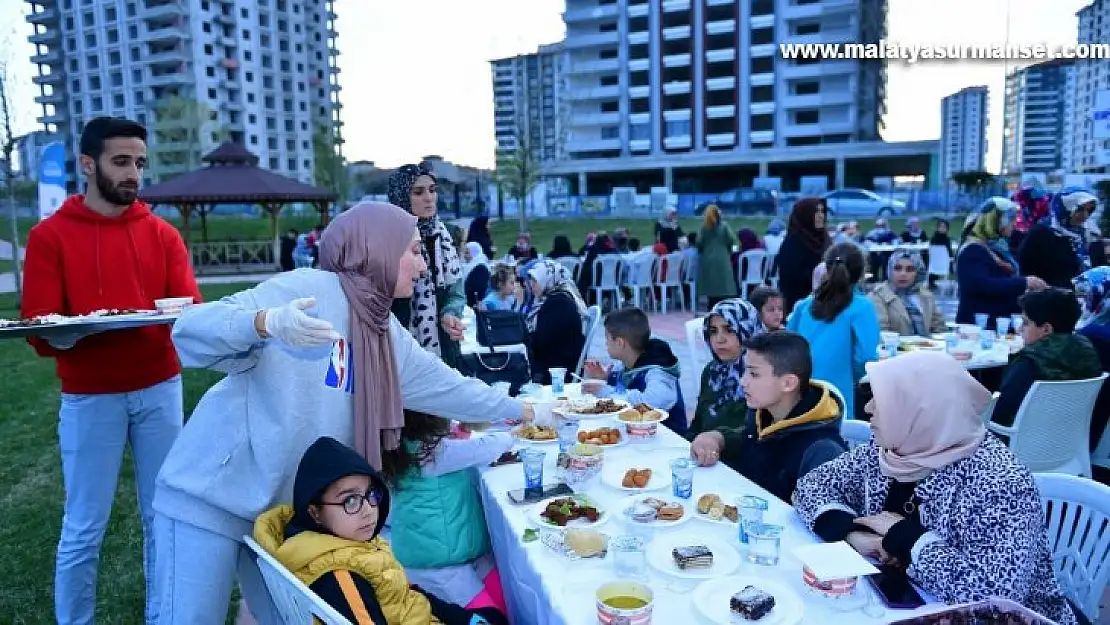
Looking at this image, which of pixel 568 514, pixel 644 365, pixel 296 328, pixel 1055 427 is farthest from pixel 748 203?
pixel 296 328

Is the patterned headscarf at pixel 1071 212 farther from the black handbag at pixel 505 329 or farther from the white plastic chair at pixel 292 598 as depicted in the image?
the white plastic chair at pixel 292 598

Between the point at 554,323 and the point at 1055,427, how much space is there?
2844 mm

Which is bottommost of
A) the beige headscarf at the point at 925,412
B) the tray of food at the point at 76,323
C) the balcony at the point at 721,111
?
the beige headscarf at the point at 925,412

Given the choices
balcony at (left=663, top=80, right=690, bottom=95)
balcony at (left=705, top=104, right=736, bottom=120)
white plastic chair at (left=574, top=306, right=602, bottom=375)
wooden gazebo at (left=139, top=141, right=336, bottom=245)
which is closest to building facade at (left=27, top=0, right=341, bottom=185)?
balcony at (left=663, top=80, right=690, bottom=95)

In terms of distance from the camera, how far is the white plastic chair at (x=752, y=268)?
38.6ft

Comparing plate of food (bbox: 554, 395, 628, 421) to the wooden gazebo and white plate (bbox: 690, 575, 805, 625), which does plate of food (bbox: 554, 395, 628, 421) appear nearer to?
white plate (bbox: 690, 575, 805, 625)

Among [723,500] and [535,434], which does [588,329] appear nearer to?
[535,434]

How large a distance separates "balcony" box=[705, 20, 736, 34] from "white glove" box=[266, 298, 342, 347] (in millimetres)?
54210

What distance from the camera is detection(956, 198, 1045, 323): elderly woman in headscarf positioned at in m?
5.49

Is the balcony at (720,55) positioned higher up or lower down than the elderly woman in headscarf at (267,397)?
higher up

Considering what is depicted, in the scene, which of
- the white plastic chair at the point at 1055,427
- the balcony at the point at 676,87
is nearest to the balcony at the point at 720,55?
the balcony at the point at 676,87

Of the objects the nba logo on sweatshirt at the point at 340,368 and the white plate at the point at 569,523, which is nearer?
the nba logo on sweatshirt at the point at 340,368

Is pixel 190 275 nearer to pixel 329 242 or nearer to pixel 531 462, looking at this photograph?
pixel 329 242

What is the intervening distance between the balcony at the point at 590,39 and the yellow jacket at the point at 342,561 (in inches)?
2197
